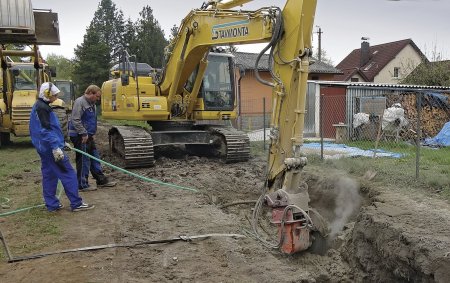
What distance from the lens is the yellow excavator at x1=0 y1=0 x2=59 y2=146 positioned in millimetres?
8492

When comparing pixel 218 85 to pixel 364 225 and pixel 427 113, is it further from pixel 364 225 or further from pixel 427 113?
→ pixel 427 113

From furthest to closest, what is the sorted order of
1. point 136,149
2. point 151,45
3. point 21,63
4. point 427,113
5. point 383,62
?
point 151,45
point 383,62
point 427,113
point 21,63
point 136,149

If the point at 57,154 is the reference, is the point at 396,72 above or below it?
above

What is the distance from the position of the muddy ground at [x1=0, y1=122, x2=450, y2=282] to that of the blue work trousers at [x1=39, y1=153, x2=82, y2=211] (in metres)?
0.23

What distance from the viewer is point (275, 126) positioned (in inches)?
229

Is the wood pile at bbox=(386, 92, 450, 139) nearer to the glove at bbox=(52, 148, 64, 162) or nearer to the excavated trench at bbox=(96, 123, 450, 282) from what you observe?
the excavated trench at bbox=(96, 123, 450, 282)

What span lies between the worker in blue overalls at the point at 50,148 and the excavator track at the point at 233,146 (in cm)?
443

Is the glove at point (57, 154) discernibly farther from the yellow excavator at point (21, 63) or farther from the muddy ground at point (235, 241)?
the yellow excavator at point (21, 63)

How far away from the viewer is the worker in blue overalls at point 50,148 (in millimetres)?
6395

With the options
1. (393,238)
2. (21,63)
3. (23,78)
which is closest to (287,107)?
(393,238)

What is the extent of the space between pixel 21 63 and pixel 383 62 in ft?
104

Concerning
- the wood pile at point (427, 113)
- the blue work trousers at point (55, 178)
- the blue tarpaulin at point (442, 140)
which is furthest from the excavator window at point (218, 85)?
the wood pile at point (427, 113)

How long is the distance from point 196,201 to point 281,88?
2.51m

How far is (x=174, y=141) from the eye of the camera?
34.8 ft
